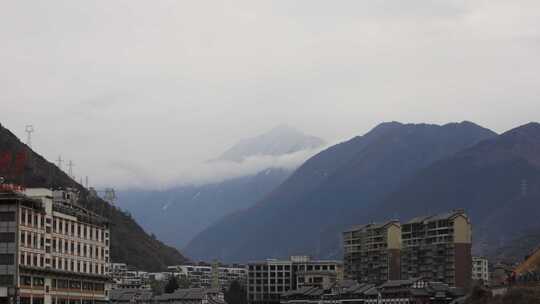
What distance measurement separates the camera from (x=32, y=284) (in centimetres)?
12238

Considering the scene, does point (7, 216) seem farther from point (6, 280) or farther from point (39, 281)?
point (39, 281)

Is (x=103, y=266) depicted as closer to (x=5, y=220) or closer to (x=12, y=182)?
(x=12, y=182)

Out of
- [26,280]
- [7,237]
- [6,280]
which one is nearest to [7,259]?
[6,280]

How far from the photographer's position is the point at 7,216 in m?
119

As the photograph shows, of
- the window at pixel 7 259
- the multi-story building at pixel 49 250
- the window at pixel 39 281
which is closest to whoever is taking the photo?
the window at pixel 7 259

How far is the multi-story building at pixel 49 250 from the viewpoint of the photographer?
387 feet

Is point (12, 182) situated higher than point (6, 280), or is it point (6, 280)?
point (12, 182)

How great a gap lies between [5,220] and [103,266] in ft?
104

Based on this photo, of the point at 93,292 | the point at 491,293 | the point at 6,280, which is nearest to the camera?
the point at 6,280

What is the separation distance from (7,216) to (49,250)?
36.7 feet

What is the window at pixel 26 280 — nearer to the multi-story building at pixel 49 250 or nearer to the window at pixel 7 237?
the multi-story building at pixel 49 250

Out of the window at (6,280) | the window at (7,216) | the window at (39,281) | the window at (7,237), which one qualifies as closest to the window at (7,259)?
the window at (6,280)

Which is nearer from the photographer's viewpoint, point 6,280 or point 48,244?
point 6,280

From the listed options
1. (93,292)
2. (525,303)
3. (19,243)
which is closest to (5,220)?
(19,243)
